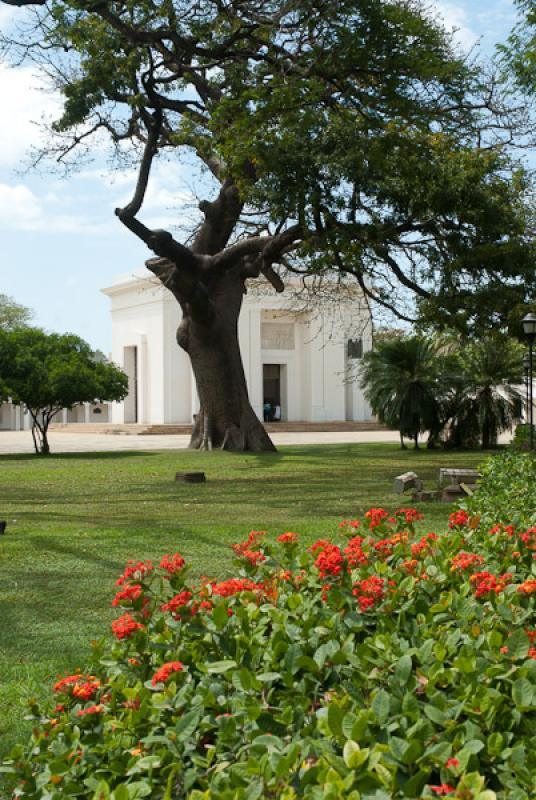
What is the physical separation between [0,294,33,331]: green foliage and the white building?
866 cm

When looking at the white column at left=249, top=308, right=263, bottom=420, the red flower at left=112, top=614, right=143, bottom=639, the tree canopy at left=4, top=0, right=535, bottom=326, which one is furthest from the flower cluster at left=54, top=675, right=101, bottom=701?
the white column at left=249, top=308, right=263, bottom=420

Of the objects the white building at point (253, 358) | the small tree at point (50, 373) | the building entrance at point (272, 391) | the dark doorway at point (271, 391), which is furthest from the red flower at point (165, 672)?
the dark doorway at point (271, 391)

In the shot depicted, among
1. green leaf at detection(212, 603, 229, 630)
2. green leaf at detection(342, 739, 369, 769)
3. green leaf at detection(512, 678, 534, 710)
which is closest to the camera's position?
green leaf at detection(342, 739, 369, 769)

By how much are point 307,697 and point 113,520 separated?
7341 millimetres

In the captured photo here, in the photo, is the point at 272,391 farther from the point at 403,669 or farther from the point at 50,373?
the point at 403,669

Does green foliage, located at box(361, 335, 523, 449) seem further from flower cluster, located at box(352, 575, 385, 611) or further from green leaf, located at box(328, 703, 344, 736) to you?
green leaf, located at box(328, 703, 344, 736)

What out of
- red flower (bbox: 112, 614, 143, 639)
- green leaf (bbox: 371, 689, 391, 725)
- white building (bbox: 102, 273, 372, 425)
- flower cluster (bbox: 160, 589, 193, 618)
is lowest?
green leaf (bbox: 371, 689, 391, 725)

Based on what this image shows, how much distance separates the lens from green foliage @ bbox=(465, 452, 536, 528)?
453 centimetres

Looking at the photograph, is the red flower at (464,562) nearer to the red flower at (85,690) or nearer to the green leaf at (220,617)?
the green leaf at (220,617)

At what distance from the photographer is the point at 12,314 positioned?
190 ft

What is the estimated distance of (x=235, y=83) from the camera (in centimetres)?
1396

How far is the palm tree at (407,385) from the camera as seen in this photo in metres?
22.0

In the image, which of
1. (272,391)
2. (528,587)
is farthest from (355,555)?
(272,391)

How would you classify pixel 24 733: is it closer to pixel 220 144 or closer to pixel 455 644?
pixel 455 644
